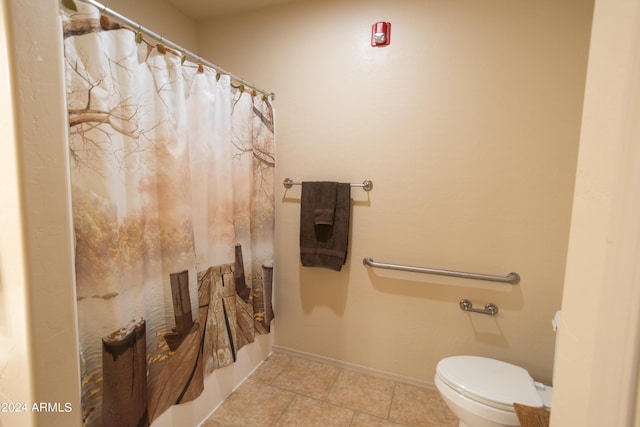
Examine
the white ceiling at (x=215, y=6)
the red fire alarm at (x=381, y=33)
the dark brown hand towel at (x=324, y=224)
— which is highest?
the white ceiling at (x=215, y=6)

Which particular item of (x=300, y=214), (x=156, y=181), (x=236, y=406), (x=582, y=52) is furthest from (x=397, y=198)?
(x=236, y=406)

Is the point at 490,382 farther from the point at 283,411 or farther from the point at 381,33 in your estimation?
the point at 381,33

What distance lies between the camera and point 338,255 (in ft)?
6.14

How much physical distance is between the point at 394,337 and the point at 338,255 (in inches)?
25.6

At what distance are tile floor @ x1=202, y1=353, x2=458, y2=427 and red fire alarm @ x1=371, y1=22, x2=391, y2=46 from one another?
2148 mm

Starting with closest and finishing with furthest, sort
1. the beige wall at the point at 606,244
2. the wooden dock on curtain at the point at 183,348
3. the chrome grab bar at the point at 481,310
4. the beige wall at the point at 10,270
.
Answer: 1. the beige wall at the point at 606,244
2. the beige wall at the point at 10,270
3. the wooden dock on curtain at the point at 183,348
4. the chrome grab bar at the point at 481,310

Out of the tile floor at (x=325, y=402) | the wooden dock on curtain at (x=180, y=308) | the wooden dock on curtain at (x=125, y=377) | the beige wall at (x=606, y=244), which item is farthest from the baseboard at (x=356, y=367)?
the beige wall at (x=606, y=244)

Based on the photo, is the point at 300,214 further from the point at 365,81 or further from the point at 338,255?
the point at 365,81

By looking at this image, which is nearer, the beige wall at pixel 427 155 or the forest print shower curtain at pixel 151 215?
the forest print shower curtain at pixel 151 215

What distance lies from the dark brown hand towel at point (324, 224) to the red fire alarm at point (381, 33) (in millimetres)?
874

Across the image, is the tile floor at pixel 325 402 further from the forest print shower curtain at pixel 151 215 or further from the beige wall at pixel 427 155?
the forest print shower curtain at pixel 151 215

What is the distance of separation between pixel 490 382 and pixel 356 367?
905mm

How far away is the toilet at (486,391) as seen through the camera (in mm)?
1187

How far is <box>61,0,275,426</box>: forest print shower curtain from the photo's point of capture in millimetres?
971
